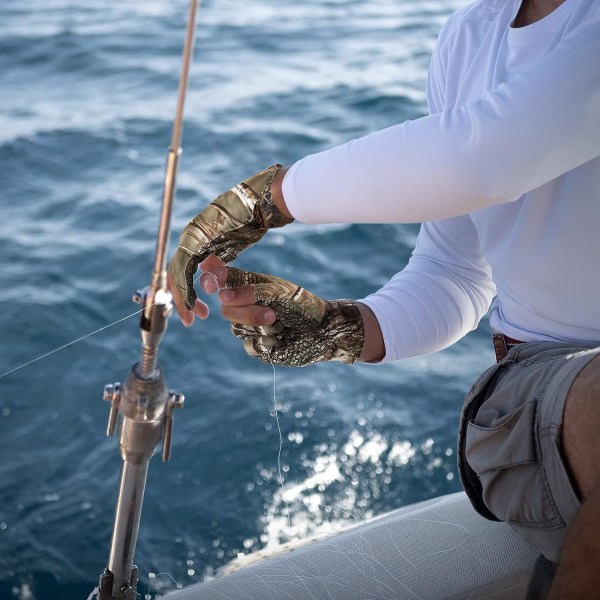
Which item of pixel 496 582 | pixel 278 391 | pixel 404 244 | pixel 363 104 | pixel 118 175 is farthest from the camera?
pixel 363 104

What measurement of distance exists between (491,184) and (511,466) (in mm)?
328

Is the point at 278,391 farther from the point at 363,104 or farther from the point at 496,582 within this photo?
the point at 363,104

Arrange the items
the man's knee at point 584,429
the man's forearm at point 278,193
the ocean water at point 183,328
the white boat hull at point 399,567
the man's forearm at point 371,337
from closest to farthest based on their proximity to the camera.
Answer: the man's knee at point 584,429, the man's forearm at point 278,193, the white boat hull at point 399,567, the man's forearm at point 371,337, the ocean water at point 183,328

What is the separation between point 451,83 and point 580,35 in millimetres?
337

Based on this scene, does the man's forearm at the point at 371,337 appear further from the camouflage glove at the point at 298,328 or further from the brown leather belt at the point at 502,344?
the brown leather belt at the point at 502,344

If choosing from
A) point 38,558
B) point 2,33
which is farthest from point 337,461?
point 2,33

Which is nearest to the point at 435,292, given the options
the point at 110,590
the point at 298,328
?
the point at 298,328

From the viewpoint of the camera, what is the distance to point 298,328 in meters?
1.38

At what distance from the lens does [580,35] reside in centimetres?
106

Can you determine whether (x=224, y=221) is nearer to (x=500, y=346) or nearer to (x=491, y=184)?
(x=491, y=184)

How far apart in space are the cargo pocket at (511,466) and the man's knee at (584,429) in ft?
0.19

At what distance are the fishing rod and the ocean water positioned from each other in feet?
2.77

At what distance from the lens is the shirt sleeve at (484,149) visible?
103 cm

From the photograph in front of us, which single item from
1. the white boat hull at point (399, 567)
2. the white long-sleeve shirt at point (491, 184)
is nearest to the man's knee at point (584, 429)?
the white long-sleeve shirt at point (491, 184)
